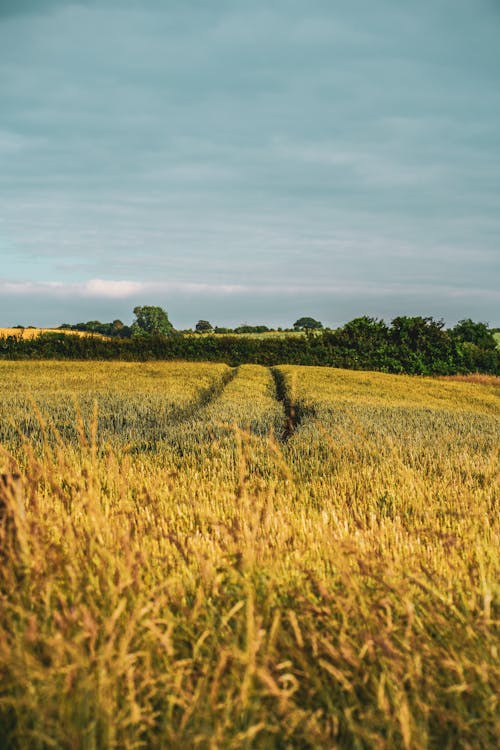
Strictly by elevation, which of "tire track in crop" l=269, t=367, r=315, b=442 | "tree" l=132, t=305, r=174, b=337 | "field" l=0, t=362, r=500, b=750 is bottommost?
"tire track in crop" l=269, t=367, r=315, b=442

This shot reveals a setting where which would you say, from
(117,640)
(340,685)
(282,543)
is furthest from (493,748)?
(282,543)

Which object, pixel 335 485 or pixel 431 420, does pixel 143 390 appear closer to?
pixel 431 420

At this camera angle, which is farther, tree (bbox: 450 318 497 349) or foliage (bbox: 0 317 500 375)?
tree (bbox: 450 318 497 349)

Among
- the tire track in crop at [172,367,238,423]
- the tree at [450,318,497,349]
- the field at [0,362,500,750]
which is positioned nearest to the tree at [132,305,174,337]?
the tree at [450,318,497,349]

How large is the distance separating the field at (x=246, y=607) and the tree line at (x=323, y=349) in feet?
100

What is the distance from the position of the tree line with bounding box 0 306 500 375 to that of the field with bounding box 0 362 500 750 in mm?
30545

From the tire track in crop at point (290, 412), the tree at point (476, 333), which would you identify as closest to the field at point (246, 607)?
the tire track in crop at point (290, 412)

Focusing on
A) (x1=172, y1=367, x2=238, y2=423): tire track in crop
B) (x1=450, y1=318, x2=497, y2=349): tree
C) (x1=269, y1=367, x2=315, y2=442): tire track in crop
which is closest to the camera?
(x1=269, y1=367, x2=315, y2=442): tire track in crop

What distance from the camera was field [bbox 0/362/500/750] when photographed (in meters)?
2.00

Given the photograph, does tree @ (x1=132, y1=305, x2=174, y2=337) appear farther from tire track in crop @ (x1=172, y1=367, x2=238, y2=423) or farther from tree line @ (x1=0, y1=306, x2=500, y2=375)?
tire track in crop @ (x1=172, y1=367, x2=238, y2=423)

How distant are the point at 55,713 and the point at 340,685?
118 cm

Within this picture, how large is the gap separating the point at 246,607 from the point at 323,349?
118 feet

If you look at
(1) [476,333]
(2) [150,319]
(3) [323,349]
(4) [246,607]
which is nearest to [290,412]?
(4) [246,607]

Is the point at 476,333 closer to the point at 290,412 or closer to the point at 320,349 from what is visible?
the point at 320,349
